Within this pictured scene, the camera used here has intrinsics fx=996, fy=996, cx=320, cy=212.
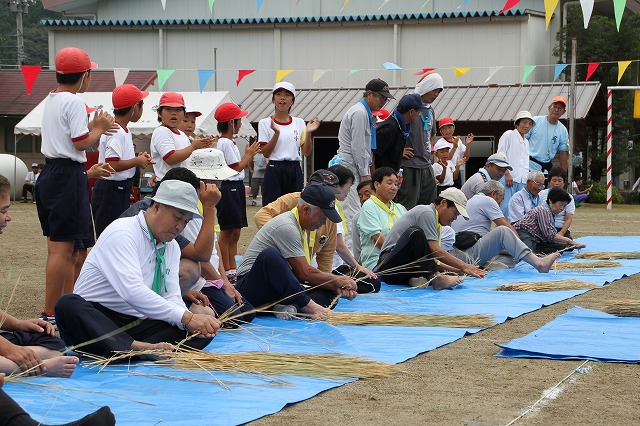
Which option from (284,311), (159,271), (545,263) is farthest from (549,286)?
(159,271)

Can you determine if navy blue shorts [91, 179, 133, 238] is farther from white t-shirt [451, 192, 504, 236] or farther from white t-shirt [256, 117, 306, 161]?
white t-shirt [451, 192, 504, 236]

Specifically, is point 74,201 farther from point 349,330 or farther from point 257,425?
point 257,425

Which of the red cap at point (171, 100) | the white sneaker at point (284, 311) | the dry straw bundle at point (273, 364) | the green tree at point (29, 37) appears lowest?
the white sneaker at point (284, 311)

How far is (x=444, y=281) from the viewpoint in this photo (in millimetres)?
8367

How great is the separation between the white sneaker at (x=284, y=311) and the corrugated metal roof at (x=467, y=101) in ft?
60.8

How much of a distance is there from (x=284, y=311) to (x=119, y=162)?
171cm

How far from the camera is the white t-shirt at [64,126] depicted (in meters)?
6.12

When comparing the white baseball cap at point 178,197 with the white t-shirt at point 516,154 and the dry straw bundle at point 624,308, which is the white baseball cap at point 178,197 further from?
the white t-shirt at point 516,154

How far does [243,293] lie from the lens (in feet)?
21.3

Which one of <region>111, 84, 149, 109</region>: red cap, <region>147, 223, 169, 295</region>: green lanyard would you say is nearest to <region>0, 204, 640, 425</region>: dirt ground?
<region>147, 223, 169, 295</region>: green lanyard

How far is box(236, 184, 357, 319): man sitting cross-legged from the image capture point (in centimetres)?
626

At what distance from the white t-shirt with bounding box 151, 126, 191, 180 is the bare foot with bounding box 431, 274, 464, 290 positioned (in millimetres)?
2426

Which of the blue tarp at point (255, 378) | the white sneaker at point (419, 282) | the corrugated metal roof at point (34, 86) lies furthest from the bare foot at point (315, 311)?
the corrugated metal roof at point (34, 86)

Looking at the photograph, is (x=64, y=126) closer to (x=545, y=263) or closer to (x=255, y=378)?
(x=255, y=378)
